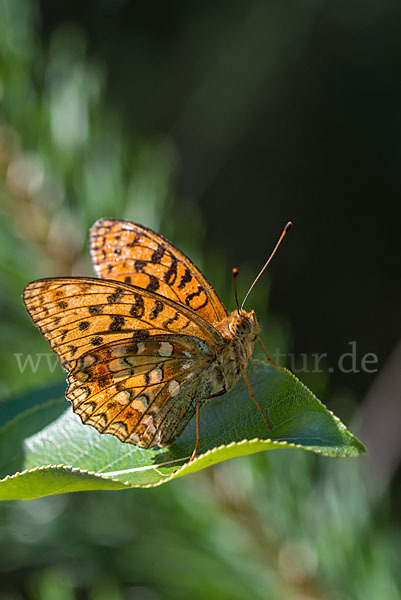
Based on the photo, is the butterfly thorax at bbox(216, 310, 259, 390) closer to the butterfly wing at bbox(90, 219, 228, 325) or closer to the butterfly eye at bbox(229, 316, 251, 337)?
the butterfly eye at bbox(229, 316, 251, 337)

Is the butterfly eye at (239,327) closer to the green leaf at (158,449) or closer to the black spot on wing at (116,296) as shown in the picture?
the green leaf at (158,449)

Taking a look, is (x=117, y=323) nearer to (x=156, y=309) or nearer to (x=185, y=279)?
(x=156, y=309)

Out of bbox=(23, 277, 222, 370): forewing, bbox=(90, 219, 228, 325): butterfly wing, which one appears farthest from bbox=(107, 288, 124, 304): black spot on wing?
bbox=(90, 219, 228, 325): butterfly wing

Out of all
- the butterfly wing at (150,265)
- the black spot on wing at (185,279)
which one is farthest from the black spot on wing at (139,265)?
the black spot on wing at (185,279)

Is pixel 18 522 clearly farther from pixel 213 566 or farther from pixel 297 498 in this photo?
pixel 297 498

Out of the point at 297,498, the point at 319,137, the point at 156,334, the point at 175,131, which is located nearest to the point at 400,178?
the point at 319,137

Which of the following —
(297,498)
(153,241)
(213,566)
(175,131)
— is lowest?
(213,566)
